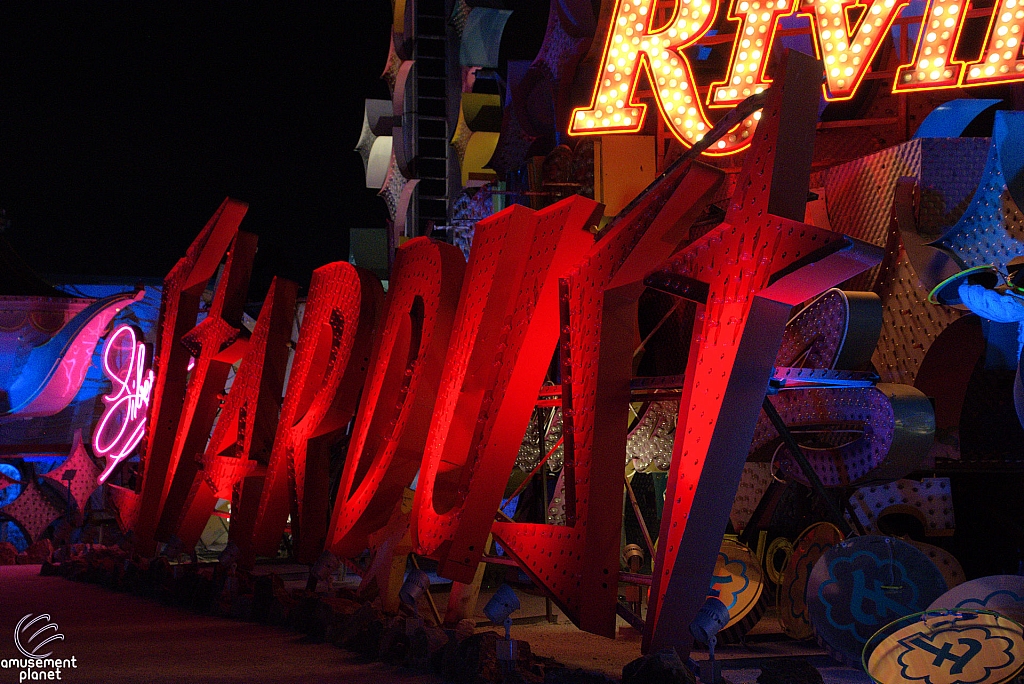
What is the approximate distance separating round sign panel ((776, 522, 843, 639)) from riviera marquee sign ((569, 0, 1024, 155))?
3441 mm

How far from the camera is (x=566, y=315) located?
297 inches

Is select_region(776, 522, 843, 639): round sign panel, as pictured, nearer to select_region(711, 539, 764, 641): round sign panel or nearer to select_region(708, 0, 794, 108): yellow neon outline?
select_region(711, 539, 764, 641): round sign panel

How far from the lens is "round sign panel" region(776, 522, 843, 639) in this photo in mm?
8508

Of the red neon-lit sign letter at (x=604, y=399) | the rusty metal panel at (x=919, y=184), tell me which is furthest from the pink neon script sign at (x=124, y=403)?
the rusty metal panel at (x=919, y=184)

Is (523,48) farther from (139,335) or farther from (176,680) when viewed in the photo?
(176,680)

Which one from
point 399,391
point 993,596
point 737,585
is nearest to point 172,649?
point 399,391

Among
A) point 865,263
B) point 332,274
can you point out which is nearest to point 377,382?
point 332,274

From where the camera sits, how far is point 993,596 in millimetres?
6832

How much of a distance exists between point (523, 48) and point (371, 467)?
1167 cm

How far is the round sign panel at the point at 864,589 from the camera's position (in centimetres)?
720

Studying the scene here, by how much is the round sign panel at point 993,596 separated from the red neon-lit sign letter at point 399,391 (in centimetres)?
431

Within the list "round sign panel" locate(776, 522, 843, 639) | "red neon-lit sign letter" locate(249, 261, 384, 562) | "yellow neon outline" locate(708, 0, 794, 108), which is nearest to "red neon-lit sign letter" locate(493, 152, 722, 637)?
"round sign panel" locate(776, 522, 843, 639)

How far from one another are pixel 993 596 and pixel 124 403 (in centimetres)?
1480

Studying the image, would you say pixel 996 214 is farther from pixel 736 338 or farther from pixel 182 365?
pixel 182 365
